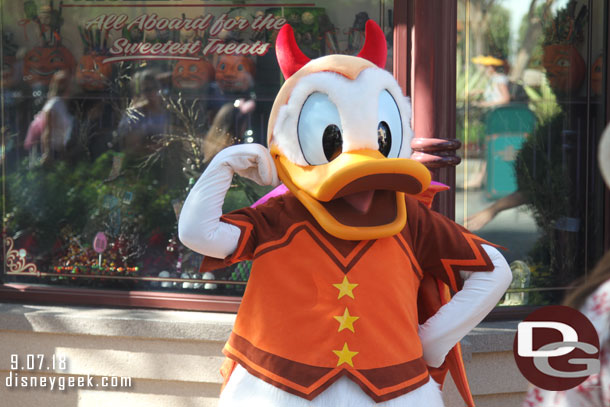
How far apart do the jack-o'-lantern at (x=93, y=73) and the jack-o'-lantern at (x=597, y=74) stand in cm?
273

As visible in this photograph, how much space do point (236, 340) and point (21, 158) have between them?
8.66ft

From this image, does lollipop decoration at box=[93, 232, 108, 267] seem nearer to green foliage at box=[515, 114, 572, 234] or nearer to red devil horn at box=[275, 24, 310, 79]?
red devil horn at box=[275, 24, 310, 79]

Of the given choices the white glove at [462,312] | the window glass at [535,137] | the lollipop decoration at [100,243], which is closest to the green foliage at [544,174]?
the window glass at [535,137]

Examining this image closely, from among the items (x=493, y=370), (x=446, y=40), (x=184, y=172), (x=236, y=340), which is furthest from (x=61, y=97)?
(x=493, y=370)

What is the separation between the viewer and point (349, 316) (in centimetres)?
260

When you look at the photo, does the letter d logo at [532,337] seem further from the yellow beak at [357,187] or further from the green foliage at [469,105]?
the green foliage at [469,105]

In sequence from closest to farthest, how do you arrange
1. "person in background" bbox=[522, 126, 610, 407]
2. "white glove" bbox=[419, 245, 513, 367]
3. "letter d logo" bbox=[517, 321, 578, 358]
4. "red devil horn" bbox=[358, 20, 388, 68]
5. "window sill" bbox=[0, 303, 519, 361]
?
1. "person in background" bbox=[522, 126, 610, 407]
2. "letter d logo" bbox=[517, 321, 578, 358]
3. "white glove" bbox=[419, 245, 513, 367]
4. "red devil horn" bbox=[358, 20, 388, 68]
5. "window sill" bbox=[0, 303, 519, 361]

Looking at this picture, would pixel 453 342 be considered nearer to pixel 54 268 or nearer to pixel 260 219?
pixel 260 219

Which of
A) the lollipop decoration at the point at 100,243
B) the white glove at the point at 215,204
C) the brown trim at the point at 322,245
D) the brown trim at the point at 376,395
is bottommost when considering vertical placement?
the brown trim at the point at 376,395

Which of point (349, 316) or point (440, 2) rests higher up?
point (440, 2)

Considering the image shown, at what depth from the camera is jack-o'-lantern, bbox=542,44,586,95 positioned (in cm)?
453

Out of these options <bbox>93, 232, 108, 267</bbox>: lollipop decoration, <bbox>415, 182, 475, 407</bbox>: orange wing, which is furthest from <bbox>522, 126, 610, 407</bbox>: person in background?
<bbox>93, 232, 108, 267</bbox>: lollipop decoration

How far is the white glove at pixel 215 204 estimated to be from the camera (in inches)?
102

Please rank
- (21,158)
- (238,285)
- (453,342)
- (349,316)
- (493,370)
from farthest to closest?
(21,158) < (238,285) < (493,370) < (453,342) < (349,316)
